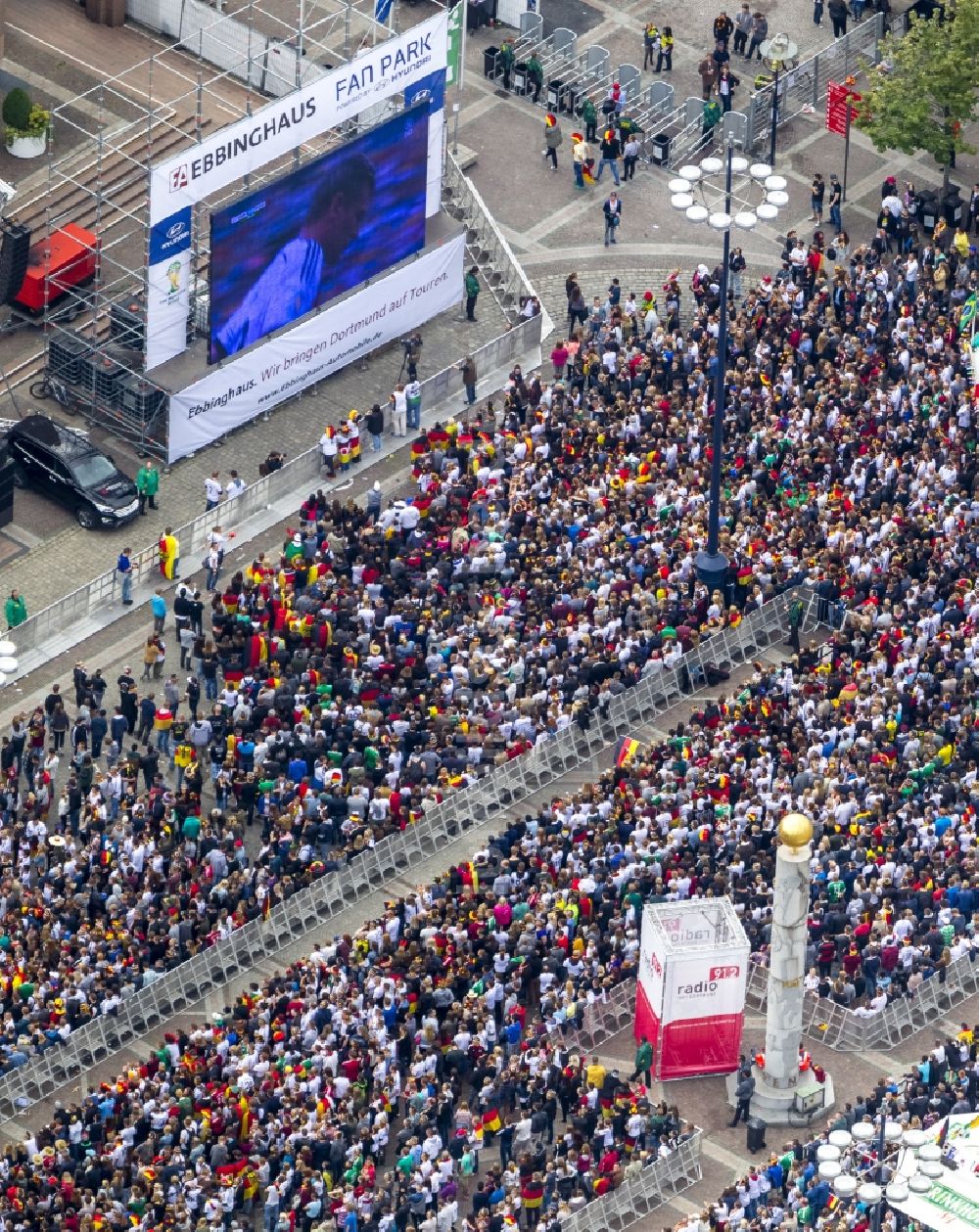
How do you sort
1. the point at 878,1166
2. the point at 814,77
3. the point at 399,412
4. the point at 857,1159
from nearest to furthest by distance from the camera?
the point at 878,1166, the point at 857,1159, the point at 399,412, the point at 814,77

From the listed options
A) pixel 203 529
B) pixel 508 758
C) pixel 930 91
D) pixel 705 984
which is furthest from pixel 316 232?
pixel 705 984

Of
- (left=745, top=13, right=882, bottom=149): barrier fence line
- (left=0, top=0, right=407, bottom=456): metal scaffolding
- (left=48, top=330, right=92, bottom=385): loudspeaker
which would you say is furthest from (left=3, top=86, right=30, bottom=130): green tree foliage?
(left=745, top=13, right=882, bottom=149): barrier fence line

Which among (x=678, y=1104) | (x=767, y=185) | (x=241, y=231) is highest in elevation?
(x=767, y=185)

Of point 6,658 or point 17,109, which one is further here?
point 17,109

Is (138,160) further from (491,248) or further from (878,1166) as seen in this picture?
(878,1166)

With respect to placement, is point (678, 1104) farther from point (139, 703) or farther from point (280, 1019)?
point (139, 703)

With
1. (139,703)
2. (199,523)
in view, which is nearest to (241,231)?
(199,523)
